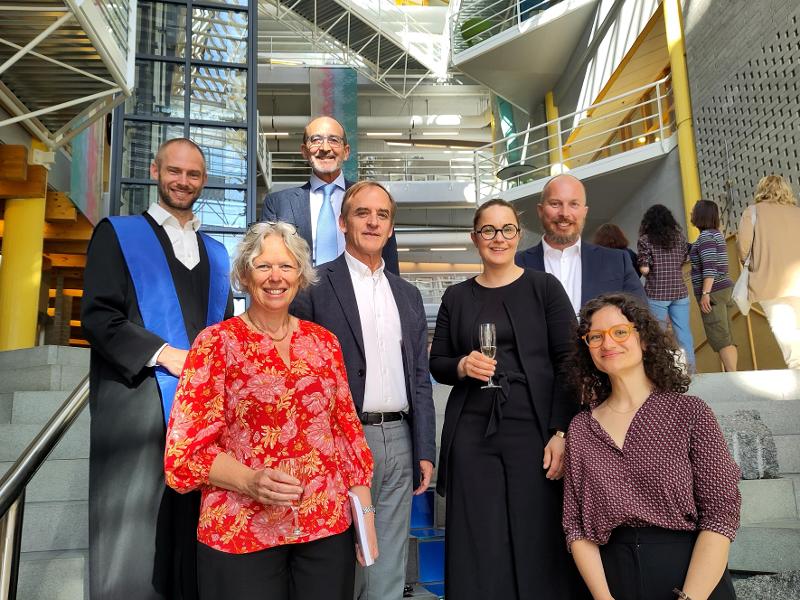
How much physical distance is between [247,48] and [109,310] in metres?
6.48

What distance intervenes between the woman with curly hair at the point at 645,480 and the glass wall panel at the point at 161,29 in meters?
6.96

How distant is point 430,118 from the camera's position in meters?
21.9

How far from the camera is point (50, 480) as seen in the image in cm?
367

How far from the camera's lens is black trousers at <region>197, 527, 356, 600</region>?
1.80 m

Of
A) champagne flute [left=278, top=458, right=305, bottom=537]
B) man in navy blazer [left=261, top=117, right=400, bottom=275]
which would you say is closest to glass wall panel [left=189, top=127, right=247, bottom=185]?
man in navy blazer [left=261, top=117, right=400, bottom=275]

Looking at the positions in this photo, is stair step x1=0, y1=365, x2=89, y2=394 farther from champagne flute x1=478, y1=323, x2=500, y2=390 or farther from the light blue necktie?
champagne flute x1=478, y1=323, x2=500, y2=390

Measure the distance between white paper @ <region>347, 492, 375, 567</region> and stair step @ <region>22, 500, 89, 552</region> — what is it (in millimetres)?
1993

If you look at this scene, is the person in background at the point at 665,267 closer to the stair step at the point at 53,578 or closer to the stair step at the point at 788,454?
the stair step at the point at 788,454

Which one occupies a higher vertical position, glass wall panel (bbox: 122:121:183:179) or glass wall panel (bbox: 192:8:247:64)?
glass wall panel (bbox: 192:8:247:64)

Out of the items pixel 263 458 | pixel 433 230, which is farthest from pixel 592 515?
pixel 433 230

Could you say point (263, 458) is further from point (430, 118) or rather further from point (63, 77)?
point (430, 118)

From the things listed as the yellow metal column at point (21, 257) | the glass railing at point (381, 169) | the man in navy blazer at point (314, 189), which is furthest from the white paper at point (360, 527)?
the glass railing at point (381, 169)

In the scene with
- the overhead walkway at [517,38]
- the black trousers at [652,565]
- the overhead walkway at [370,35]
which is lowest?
the black trousers at [652,565]

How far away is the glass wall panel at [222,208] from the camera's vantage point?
7.38m
